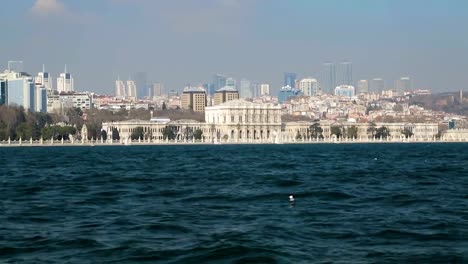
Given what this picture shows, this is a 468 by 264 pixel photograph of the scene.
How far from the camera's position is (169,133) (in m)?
139

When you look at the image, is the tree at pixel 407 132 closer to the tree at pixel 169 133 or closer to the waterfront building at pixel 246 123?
the waterfront building at pixel 246 123

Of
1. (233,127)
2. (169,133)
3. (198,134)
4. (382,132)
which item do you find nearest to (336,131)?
(382,132)

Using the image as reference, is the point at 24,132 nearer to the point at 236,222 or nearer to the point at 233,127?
the point at 233,127

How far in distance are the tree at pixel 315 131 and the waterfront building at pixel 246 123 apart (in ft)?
29.0

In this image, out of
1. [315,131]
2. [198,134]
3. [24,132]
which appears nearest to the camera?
[24,132]

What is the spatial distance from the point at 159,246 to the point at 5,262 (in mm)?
2363

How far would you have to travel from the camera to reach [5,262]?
1328 cm

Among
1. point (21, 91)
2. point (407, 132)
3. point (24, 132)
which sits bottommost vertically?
point (407, 132)

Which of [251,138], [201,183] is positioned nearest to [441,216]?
[201,183]

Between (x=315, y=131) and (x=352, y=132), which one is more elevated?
(x=315, y=131)

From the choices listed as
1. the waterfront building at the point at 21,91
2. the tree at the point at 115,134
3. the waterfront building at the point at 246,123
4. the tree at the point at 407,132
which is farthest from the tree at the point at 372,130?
the waterfront building at the point at 21,91

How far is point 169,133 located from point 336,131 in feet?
90.3

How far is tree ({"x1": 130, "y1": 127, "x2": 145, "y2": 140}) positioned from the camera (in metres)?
136

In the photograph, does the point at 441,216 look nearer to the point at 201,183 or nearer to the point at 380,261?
the point at 380,261
